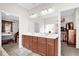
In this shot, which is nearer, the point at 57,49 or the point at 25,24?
the point at 57,49

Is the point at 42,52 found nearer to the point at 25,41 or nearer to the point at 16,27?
the point at 25,41

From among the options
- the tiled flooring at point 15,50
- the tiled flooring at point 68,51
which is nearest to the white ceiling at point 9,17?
the tiled flooring at point 15,50

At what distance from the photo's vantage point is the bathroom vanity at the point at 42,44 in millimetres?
1689

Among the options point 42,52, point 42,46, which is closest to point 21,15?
point 42,46

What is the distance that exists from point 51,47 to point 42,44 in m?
0.24

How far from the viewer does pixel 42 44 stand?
1879 millimetres

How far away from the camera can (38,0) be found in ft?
5.44

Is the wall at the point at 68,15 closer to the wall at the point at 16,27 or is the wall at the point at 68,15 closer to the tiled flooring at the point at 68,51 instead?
the tiled flooring at the point at 68,51

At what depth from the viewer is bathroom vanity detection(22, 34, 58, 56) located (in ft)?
5.54

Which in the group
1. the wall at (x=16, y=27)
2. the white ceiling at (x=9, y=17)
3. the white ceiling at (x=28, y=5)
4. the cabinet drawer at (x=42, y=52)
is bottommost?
the cabinet drawer at (x=42, y=52)

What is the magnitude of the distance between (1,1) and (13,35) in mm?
744

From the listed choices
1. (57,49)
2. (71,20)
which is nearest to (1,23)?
(57,49)

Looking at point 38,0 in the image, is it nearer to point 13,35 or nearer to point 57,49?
point 13,35

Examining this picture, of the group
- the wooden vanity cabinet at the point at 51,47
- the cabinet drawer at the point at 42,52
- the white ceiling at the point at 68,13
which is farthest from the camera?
the cabinet drawer at the point at 42,52
